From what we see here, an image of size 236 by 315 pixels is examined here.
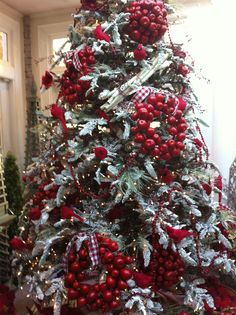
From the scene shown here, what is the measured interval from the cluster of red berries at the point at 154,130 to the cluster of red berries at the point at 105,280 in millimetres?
483

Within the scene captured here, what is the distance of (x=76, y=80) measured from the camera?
1835 mm

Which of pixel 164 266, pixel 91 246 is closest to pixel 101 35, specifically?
pixel 91 246

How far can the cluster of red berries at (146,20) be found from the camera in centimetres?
175

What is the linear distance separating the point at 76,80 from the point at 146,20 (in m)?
0.48

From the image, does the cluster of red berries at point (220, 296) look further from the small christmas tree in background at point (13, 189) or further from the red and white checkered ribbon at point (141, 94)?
the small christmas tree in background at point (13, 189)

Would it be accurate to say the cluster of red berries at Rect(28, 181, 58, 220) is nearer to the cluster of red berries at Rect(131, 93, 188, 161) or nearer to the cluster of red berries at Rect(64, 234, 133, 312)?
the cluster of red berries at Rect(64, 234, 133, 312)

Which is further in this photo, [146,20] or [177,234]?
[146,20]

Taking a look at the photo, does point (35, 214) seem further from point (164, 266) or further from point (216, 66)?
point (216, 66)

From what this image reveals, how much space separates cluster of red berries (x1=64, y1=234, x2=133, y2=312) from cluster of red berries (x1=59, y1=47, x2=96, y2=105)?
76 centimetres

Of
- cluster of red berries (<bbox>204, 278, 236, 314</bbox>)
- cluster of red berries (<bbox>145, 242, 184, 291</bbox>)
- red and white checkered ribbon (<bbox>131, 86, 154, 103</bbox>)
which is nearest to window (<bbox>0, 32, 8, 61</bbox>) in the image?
red and white checkered ribbon (<bbox>131, 86, 154, 103</bbox>)

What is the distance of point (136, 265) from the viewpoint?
65.6 inches

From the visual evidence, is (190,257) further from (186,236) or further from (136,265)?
(136,265)

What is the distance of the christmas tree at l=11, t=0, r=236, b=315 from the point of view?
5.13 ft

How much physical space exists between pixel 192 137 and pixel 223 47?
69.0 inches
